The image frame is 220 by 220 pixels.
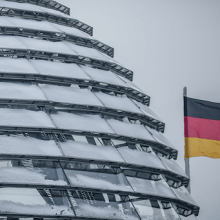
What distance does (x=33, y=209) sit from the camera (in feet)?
60.9

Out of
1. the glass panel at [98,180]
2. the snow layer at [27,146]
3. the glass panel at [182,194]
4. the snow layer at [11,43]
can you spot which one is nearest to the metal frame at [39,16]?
the snow layer at [11,43]

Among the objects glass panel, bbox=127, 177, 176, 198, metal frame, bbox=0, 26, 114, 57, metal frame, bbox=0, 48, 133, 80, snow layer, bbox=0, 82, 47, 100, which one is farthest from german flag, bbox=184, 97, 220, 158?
snow layer, bbox=0, 82, 47, 100

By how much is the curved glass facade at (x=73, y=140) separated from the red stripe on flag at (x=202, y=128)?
5.15 ft

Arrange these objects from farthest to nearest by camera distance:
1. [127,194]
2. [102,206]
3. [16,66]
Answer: [16,66] < [127,194] < [102,206]

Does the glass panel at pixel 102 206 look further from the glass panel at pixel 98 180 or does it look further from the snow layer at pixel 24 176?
the snow layer at pixel 24 176

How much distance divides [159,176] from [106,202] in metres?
4.64

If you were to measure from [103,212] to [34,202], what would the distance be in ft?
9.22

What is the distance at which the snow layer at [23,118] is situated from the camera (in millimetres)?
21953

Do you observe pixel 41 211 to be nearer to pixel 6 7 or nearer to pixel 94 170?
pixel 94 170

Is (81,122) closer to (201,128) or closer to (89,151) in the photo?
(89,151)

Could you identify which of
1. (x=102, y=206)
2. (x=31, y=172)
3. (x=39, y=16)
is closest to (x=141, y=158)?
(x=102, y=206)

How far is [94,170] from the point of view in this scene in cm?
2188

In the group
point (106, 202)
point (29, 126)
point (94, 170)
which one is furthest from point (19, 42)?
point (106, 202)

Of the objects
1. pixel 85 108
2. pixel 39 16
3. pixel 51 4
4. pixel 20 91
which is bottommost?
pixel 85 108
